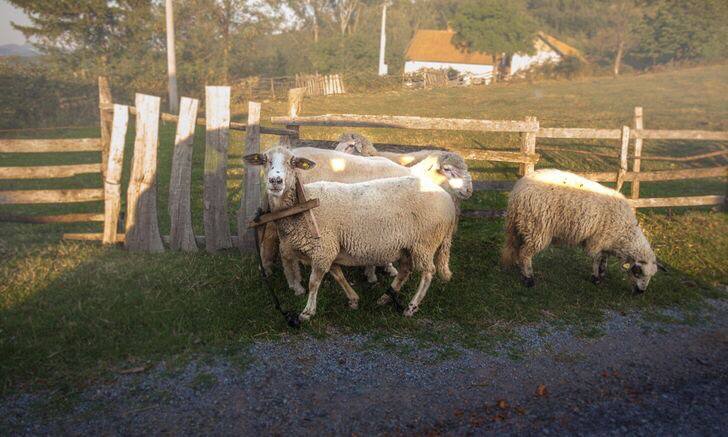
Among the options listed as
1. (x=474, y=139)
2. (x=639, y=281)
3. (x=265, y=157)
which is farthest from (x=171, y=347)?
(x=474, y=139)

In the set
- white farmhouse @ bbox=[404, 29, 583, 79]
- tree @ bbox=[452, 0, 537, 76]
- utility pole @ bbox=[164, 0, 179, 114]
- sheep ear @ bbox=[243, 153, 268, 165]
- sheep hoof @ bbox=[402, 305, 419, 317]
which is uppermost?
tree @ bbox=[452, 0, 537, 76]

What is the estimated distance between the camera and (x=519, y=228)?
750 cm

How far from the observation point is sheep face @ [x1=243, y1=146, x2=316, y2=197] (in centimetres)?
539

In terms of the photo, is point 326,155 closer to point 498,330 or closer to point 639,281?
point 498,330

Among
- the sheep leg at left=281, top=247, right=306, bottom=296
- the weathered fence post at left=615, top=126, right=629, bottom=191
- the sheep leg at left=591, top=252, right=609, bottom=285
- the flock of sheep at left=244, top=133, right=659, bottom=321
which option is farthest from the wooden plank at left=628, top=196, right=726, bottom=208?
the sheep leg at left=281, top=247, right=306, bottom=296

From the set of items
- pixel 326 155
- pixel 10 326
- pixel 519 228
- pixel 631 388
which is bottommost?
pixel 631 388

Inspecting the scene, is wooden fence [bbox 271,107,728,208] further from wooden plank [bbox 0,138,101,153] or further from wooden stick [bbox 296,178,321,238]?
wooden stick [bbox 296,178,321,238]

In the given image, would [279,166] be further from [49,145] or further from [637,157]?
[637,157]

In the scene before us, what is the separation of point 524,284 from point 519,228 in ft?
2.60

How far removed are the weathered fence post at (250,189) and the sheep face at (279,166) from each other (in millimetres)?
1778

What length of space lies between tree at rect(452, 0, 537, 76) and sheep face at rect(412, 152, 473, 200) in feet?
189

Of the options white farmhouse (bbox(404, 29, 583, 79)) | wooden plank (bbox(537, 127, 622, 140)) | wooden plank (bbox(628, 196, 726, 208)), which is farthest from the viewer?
white farmhouse (bbox(404, 29, 583, 79))

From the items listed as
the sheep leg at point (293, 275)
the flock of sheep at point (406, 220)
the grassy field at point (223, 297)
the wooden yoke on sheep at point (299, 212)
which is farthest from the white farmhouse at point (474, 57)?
the wooden yoke on sheep at point (299, 212)

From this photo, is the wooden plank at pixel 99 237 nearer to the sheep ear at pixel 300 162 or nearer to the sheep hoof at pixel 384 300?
the sheep ear at pixel 300 162
